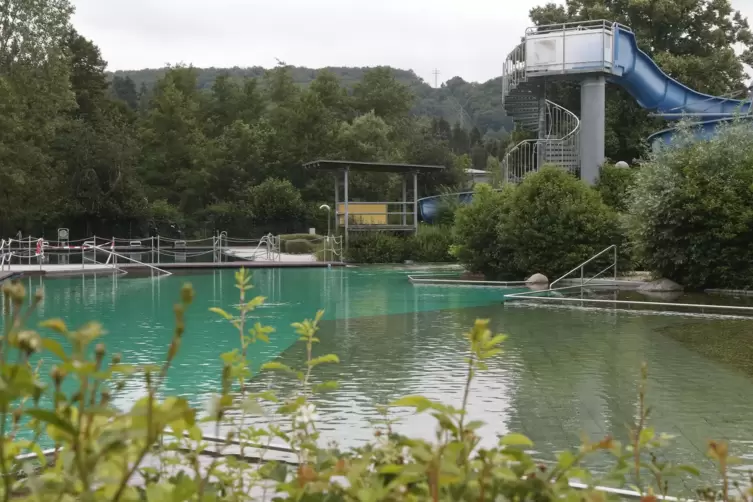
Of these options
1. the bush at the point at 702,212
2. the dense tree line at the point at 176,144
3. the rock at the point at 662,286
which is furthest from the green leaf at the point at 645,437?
the dense tree line at the point at 176,144

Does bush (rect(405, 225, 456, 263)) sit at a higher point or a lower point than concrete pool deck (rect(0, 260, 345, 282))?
higher

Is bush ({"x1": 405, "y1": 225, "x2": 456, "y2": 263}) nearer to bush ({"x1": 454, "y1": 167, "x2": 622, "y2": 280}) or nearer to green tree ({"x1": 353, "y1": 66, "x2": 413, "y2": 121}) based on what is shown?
bush ({"x1": 454, "y1": 167, "x2": 622, "y2": 280})

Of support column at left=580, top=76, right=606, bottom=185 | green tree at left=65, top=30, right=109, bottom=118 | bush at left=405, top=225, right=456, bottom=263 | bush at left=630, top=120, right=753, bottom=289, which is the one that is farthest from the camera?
→ green tree at left=65, top=30, right=109, bottom=118

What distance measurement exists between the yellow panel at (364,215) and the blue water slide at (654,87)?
8.51m

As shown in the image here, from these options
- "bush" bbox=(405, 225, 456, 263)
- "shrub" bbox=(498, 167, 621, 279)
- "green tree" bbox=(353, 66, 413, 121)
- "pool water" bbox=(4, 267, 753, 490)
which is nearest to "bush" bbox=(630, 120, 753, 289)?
"shrub" bbox=(498, 167, 621, 279)

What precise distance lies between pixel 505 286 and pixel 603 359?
935cm

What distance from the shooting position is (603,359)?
339 inches

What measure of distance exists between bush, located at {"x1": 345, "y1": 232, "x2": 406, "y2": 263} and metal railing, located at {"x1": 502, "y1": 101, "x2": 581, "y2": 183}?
13.5 ft

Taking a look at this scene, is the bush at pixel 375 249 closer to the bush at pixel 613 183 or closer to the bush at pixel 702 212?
the bush at pixel 613 183

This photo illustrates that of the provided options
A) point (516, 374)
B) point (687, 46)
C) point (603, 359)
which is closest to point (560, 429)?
point (516, 374)

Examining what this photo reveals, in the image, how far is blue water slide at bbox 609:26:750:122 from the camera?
77.5 feet

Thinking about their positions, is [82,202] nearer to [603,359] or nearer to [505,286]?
[505,286]

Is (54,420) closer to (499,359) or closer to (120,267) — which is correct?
(499,359)

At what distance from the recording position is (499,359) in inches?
337
